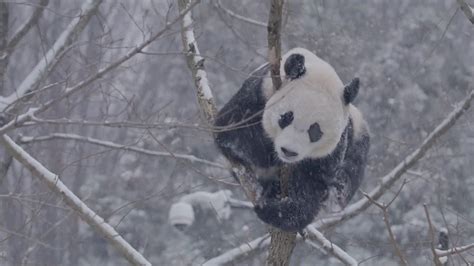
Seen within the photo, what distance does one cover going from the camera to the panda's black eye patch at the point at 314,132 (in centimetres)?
340

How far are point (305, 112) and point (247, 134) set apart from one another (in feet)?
1.61

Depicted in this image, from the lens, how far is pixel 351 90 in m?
3.57

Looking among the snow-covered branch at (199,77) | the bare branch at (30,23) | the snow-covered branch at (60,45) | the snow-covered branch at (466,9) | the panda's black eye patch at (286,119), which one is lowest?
the panda's black eye patch at (286,119)

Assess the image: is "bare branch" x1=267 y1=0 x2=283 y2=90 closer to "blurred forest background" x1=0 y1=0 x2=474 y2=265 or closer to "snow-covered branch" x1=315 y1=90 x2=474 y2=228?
"snow-covered branch" x1=315 y1=90 x2=474 y2=228

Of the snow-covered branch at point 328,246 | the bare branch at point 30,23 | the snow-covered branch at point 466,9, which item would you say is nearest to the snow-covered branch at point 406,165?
the snow-covered branch at point 328,246

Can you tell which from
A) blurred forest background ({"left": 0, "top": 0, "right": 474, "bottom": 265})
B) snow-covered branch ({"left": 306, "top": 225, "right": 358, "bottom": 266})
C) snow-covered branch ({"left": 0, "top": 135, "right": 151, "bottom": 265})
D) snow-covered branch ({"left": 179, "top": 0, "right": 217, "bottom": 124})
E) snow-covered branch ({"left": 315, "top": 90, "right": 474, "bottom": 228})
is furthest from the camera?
blurred forest background ({"left": 0, "top": 0, "right": 474, "bottom": 265})

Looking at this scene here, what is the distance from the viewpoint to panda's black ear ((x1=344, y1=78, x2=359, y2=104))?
140 inches

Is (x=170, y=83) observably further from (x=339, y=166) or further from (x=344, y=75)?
(x=339, y=166)

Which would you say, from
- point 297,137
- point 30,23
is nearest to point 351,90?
point 297,137

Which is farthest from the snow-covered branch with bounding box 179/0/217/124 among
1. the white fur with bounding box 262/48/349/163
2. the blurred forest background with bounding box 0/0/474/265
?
the blurred forest background with bounding box 0/0/474/265

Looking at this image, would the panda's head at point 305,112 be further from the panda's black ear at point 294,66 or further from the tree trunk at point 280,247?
the tree trunk at point 280,247

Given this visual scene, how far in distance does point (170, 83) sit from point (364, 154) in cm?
729

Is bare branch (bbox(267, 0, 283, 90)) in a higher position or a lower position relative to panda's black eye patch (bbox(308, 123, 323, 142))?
higher

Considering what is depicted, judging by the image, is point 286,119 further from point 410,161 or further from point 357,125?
point 410,161
